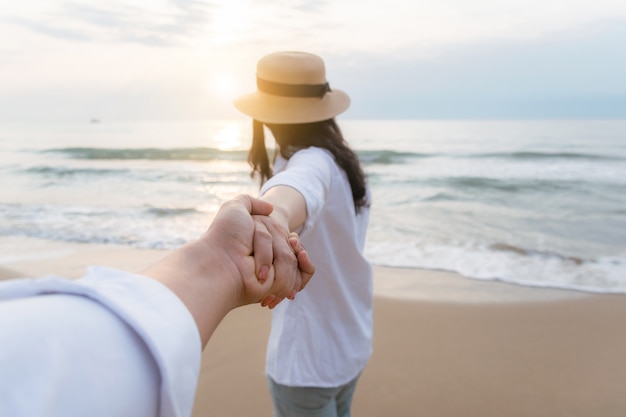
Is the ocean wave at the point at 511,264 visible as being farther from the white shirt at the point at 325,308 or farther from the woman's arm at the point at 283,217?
the woman's arm at the point at 283,217

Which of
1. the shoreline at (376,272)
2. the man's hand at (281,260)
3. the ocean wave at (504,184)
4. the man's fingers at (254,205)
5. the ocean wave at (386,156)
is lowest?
the ocean wave at (386,156)

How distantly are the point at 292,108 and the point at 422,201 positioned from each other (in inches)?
379

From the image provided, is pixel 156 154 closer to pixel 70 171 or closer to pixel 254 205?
pixel 70 171

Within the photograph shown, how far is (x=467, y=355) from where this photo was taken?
4.22 meters

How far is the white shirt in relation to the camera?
1.88 metres

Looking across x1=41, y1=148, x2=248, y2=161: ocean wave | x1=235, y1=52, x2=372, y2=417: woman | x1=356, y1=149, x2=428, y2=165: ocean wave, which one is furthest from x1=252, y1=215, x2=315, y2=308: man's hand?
x1=41, y1=148, x2=248, y2=161: ocean wave

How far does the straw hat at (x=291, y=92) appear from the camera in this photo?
6.72 feet

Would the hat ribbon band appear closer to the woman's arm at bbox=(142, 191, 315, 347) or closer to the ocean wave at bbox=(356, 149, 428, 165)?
the woman's arm at bbox=(142, 191, 315, 347)

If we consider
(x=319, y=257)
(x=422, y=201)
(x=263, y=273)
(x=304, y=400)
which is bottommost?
(x=422, y=201)

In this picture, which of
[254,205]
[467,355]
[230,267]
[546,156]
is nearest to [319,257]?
[254,205]

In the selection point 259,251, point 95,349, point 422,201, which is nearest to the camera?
point 95,349

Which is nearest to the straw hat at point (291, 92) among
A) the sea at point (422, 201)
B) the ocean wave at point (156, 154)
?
the sea at point (422, 201)

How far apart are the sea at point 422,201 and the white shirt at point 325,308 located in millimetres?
535

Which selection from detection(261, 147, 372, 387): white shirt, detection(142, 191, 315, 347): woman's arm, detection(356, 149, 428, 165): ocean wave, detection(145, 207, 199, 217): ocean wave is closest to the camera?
detection(142, 191, 315, 347): woman's arm
